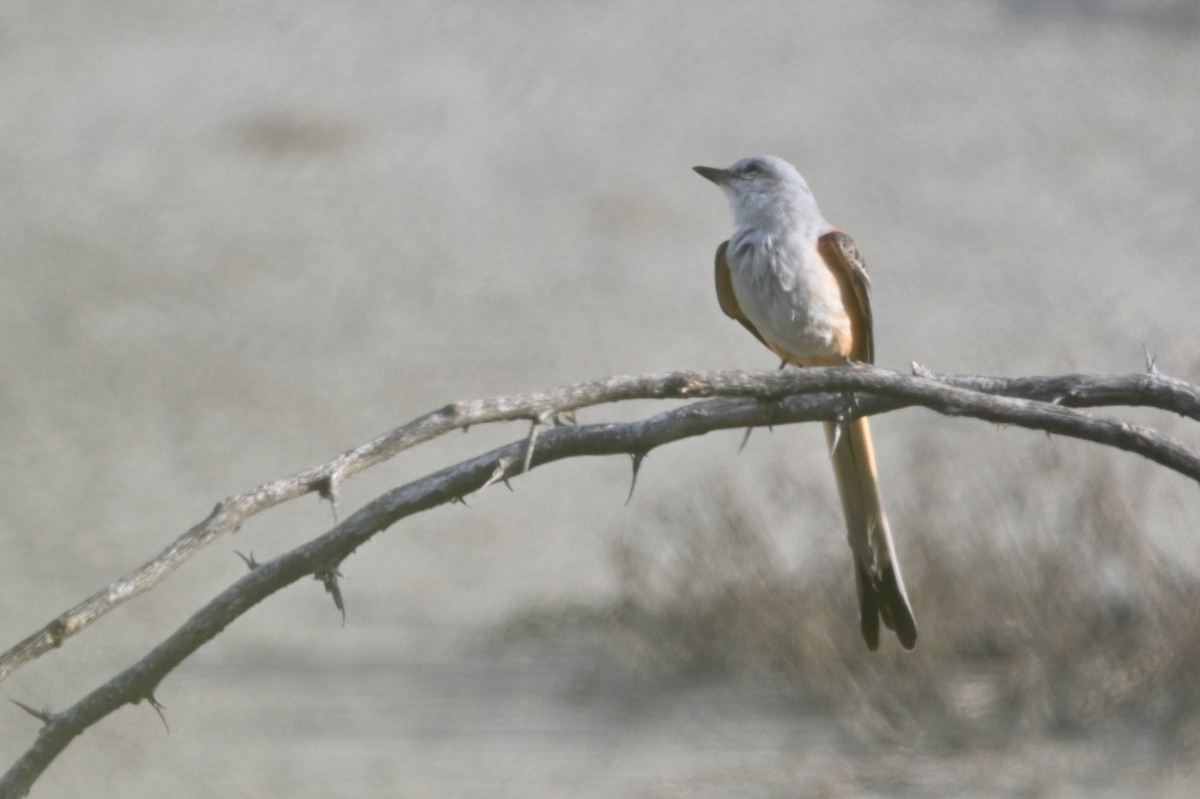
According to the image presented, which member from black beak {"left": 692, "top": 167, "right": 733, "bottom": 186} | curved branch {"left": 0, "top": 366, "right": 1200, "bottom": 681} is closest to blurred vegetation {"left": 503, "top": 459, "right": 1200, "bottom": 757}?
black beak {"left": 692, "top": 167, "right": 733, "bottom": 186}

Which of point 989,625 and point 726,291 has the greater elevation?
point 726,291

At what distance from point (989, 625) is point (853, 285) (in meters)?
2.11

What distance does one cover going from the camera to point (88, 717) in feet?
5.02

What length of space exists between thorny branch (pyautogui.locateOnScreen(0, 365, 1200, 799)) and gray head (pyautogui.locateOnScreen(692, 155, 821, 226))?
1.00 metres

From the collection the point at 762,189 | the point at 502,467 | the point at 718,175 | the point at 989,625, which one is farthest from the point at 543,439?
the point at 989,625

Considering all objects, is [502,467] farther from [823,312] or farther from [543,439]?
[823,312]

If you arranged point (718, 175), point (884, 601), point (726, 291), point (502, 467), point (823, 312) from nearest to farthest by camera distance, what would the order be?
point (502, 467), point (884, 601), point (823, 312), point (726, 291), point (718, 175)

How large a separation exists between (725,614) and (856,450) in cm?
216

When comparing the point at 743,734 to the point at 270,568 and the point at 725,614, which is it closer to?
the point at 725,614

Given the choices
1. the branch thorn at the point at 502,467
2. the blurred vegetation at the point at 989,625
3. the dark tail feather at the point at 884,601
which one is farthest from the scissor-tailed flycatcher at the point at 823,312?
the blurred vegetation at the point at 989,625

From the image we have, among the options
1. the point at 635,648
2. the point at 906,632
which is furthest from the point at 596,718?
the point at 906,632

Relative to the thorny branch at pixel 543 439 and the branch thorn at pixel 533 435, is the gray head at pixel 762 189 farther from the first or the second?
the branch thorn at pixel 533 435

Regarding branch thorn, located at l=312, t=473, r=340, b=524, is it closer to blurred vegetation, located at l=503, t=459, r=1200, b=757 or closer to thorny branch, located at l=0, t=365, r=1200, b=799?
thorny branch, located at l=0, t=365, r=1200, b=799

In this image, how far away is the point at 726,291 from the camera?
2568 millimetres
